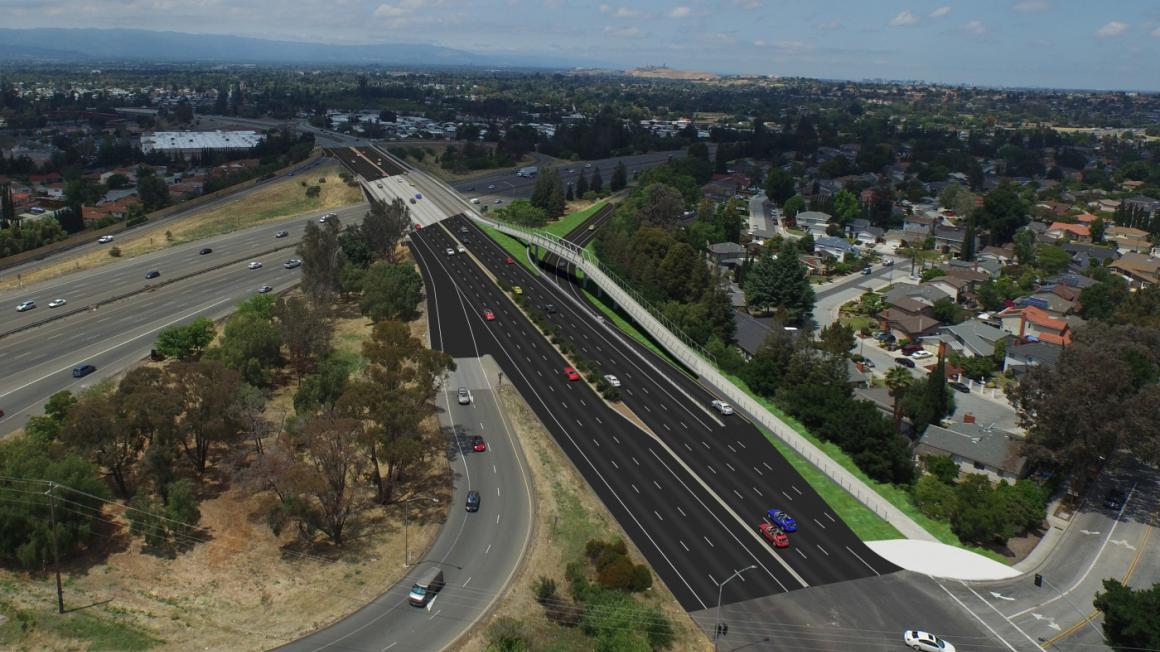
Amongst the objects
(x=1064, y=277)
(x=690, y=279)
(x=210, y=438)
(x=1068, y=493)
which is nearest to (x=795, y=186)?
(x=1064, y=277)

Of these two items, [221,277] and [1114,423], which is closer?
[1114,423]

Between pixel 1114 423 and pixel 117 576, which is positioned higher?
pixel 1114 423

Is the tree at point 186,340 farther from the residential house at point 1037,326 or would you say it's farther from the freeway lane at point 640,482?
the residential house at point 1037,326

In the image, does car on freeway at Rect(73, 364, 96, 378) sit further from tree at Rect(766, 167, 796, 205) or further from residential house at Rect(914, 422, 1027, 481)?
tree at Rect(766, 167, 796, 205)

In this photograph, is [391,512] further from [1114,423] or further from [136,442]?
[1114,423]

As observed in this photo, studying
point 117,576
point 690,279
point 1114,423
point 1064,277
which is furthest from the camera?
point 1064,277
